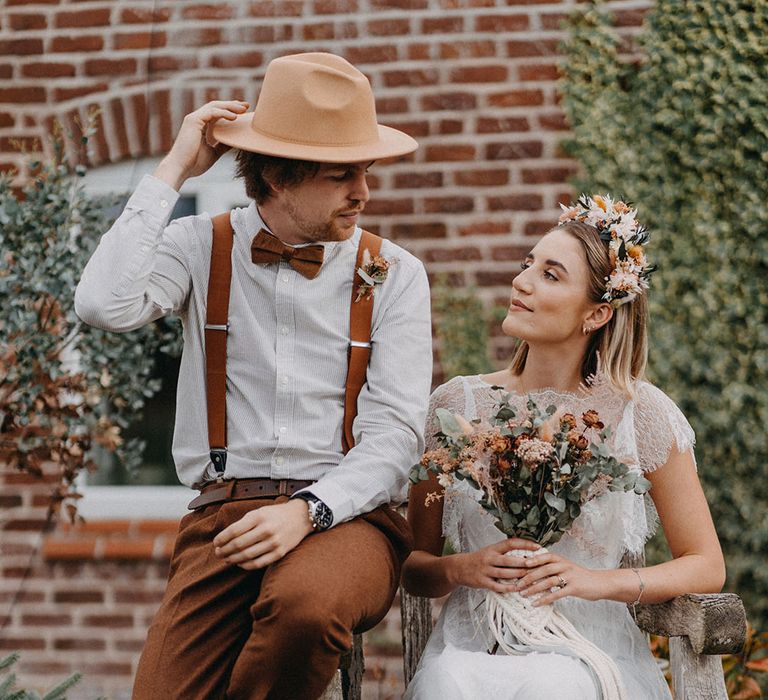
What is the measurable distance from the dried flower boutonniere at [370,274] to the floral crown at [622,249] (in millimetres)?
663

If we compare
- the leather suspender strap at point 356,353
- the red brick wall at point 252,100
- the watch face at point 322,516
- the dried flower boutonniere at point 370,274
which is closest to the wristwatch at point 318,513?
the watch face at point 322,516

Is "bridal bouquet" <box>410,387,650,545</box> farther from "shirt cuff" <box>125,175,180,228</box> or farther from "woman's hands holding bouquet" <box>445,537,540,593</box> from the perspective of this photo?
"shirt cuff" <box>125,175,180,228</box>

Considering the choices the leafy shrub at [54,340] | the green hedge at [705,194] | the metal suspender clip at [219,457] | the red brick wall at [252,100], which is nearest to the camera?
the metal suspender clip at [219,457]

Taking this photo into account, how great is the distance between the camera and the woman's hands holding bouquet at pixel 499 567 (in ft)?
8.70

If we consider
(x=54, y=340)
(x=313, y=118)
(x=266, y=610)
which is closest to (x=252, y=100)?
(x=54, y=340)

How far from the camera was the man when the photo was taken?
2.60 meters

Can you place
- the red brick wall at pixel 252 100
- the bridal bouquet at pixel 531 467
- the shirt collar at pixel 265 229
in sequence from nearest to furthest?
the bridal bouquet at pixel 531 467
the shirt collar at pixel 265 229
the red brick wall at pixel 252 100

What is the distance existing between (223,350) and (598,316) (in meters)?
1.09

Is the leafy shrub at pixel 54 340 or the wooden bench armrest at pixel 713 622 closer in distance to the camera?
the wooden bench armrest at pixel 713 622

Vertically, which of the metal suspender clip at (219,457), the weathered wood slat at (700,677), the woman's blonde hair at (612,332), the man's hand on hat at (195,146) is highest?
the man's hand on hat at (195,146)

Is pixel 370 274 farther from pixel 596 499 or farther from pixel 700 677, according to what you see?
pixel 700 677

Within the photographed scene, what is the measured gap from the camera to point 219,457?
277 centimetres

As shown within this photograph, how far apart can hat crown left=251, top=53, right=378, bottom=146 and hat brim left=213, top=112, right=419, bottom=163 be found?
2 centimetres

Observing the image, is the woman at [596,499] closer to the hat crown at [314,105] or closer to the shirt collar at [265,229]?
the shirt collar at [265,229]
